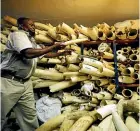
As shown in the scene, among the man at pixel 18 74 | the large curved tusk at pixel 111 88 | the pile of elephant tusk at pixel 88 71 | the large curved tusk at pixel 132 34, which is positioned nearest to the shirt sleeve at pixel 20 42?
the man at pixel 18 74

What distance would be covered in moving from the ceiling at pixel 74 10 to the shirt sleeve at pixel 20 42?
1680 millimetres

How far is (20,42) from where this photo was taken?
304 cm

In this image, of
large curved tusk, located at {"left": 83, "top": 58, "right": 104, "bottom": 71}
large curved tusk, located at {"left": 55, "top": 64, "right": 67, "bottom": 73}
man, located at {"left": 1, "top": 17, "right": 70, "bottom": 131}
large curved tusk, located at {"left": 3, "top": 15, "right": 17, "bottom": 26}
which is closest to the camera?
man, located at {"left": 1, "top": 17, "right": 70, "bottom": 131}

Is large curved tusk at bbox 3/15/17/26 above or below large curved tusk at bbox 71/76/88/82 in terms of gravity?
above

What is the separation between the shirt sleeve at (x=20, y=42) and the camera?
3017 mm

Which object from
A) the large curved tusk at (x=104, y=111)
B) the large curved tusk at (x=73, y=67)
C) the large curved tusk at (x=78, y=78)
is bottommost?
the large curved tusk at (x=104, y=111)

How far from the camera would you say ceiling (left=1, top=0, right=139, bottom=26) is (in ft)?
14.9

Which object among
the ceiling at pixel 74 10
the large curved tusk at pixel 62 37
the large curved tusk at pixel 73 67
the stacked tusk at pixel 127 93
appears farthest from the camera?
the ceiling at pixel 74 10

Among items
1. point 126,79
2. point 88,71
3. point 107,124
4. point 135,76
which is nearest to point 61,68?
point 88,71

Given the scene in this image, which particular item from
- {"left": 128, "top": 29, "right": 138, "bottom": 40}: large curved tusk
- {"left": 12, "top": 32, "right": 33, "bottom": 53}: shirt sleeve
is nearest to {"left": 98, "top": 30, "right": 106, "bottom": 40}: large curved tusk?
{"left": 128, "top": 29, "right": 138, "bottom": 40}: large curved tusk

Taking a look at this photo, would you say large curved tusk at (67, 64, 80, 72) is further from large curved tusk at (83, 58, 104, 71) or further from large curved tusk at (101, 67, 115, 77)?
large curved tusk at (101, 67, 115, 77)

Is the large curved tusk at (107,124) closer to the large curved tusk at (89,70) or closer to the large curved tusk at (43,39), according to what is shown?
the large curved tusk at (89,70)

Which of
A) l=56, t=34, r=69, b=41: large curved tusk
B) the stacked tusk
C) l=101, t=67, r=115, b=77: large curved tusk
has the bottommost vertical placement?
the stacked tusk

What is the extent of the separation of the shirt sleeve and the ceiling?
1680 millimetres
